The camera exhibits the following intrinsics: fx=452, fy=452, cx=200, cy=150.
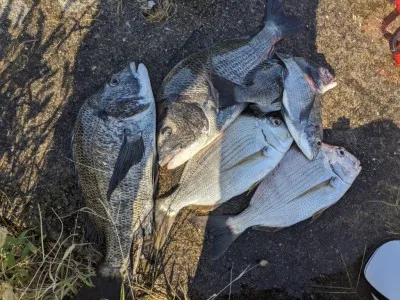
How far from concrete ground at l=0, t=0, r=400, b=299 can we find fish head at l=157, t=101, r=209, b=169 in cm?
36

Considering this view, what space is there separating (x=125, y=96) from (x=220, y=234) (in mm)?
1242

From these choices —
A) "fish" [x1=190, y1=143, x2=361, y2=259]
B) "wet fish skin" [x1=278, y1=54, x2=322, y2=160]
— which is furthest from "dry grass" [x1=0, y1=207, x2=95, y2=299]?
"wet fish skin" [x1=278, y1=54, x2=322, y2=160]

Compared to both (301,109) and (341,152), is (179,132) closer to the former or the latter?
(301,109)

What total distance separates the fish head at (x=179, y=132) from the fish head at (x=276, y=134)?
496 mm

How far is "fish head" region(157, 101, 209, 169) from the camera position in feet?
10.3

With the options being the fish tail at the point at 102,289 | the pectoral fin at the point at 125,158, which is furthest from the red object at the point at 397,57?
the fish tail at the point at 102,289

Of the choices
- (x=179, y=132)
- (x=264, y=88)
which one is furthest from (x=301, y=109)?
(x=179, y=132)

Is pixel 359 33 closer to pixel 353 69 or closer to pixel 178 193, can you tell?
pixel 353 69

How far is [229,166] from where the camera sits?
129 inches

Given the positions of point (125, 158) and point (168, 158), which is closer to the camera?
point (125, 158)

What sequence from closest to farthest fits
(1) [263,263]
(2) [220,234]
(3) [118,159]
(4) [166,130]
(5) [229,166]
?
(3) [118,159]
(4) [166,130]
(5) [229,166]
(2) [220,234]
(1) [263,263]

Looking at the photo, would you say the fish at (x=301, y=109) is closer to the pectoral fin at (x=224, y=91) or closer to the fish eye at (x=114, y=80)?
the pectoral fin at (x=224, y=91)

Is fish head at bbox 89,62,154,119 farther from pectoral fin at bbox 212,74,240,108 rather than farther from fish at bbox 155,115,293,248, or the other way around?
fish at bbox 155,115,293,248

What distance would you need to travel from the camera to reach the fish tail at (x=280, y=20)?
344 cm
